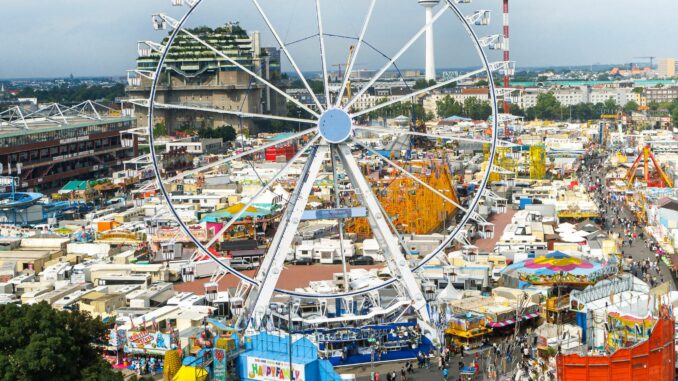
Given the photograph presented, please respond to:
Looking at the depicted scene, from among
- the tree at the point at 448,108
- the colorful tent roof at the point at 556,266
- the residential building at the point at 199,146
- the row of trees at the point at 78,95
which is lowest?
the colorful tent roof at the point at 556,266

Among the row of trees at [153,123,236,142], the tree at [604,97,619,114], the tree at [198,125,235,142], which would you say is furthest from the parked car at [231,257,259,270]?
the tree at [604,97,619,114]

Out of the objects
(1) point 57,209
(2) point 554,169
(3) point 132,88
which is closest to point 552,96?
(3) point 132,88

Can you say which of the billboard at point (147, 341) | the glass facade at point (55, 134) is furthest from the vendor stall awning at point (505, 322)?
the glass facade at point (55, 134)

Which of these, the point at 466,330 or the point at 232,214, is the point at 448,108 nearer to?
the point at 232,214

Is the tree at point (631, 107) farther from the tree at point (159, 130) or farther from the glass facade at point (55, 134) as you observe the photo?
the glass facade at point (55, 134)

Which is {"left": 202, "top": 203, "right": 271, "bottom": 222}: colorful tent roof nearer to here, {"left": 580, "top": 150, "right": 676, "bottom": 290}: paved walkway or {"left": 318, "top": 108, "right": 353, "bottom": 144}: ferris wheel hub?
{"left": 580, "top": 150, "right": 676, "bottom": 290}: paved walkway

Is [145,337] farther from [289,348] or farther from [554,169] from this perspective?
[554,169]
